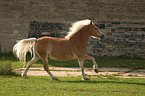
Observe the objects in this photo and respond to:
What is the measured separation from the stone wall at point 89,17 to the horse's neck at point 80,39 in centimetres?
800

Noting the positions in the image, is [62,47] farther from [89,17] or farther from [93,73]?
[89,17]

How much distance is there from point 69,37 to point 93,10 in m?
8.36

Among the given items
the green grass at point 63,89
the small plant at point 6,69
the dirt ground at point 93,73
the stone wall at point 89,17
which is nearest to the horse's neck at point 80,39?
the dirt ground at point 93,73

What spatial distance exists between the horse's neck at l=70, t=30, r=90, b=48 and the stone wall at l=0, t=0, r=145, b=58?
8.00m

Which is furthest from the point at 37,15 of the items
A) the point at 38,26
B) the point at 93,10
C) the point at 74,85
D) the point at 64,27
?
the point at 74,85

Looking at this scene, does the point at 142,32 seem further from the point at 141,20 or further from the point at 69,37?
the point at 69,37

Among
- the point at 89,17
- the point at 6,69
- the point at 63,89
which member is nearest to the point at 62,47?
the point at 63,89

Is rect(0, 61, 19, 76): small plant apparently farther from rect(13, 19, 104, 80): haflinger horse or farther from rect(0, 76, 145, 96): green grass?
rect(0, 76, 145, 96): green grass

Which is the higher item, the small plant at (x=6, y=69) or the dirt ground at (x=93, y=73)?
the small plant at (x=6, y=69)

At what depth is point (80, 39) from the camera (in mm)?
8273

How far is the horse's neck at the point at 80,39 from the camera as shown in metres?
8.17

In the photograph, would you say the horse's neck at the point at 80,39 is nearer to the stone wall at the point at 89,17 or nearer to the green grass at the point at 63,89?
the green grass at the point at 63,89

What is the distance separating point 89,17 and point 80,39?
8264mm

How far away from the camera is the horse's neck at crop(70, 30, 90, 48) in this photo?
322 inches
